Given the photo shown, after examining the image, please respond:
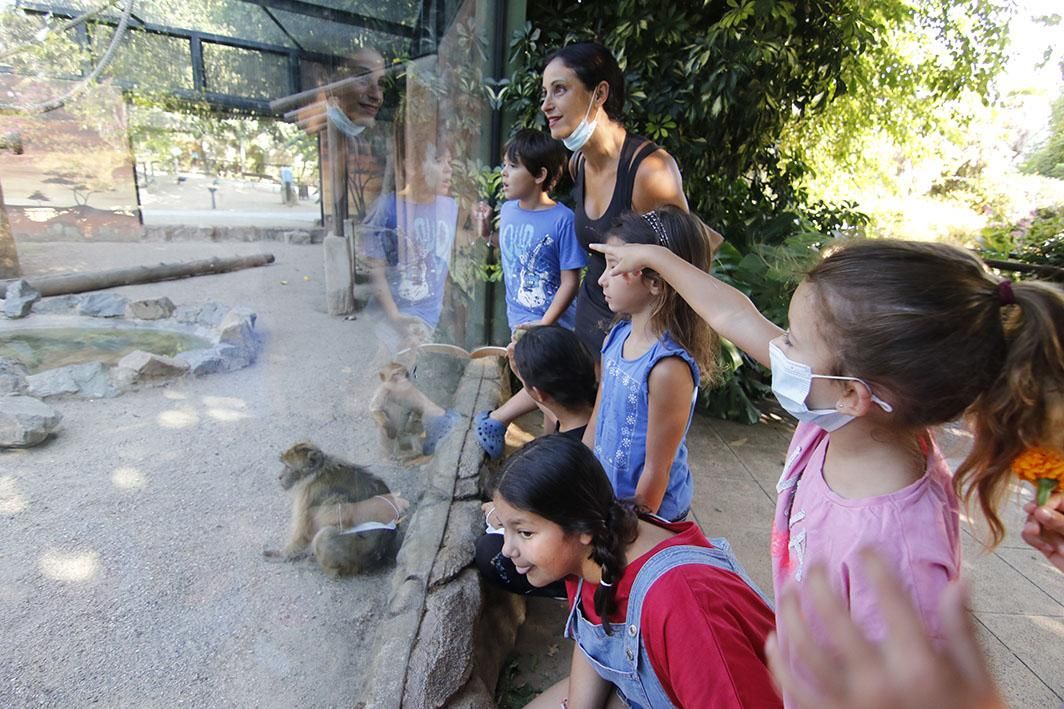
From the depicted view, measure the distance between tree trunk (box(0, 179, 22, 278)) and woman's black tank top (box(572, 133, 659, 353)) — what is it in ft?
5.86

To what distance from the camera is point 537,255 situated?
2.71m

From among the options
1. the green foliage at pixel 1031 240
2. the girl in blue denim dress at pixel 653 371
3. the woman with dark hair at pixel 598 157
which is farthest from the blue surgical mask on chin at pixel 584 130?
the green foliage at pixel 1031 240

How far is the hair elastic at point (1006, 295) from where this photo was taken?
0.86 metres

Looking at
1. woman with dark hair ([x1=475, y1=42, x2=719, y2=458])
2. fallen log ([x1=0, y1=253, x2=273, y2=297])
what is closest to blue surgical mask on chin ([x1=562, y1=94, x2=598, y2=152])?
woman with dark hair ([x1=475, y1=42, x2=719, y2=458])

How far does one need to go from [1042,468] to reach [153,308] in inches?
99.2

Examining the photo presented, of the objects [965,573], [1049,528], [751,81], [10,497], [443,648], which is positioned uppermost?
[751,81]

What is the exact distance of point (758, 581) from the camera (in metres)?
2.38

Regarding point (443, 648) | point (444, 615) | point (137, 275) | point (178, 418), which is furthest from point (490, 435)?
point (137, 275)

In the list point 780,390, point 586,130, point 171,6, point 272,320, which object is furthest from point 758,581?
point 171,6

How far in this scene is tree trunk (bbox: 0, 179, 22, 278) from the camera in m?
1.70

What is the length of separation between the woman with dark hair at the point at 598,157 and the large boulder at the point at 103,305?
166 centimetres

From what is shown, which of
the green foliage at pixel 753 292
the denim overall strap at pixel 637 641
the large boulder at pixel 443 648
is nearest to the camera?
the denim overall strap at pixel 637 641

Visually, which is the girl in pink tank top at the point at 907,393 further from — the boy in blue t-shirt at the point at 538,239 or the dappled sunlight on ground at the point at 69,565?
the dappled sunlight on ground at the point at 69,565

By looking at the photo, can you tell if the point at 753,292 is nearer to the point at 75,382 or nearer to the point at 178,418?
the point at 178,418
